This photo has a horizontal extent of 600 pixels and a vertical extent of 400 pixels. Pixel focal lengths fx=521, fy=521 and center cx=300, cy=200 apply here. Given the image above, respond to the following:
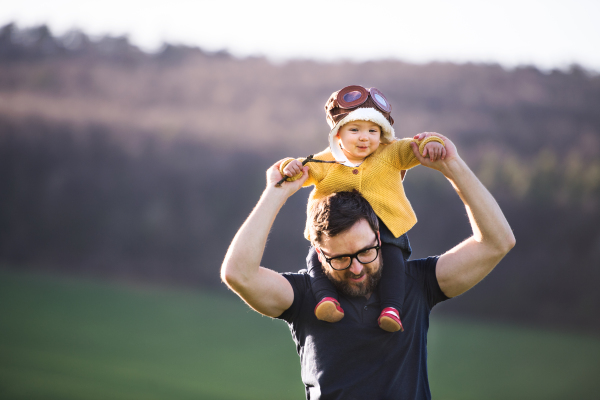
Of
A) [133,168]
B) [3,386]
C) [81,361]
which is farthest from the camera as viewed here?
[133,168]

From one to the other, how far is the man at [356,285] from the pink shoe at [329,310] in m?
0.04

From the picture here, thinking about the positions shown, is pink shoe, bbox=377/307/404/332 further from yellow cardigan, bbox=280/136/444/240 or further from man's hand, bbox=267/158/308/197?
man's hand, bbox=267/158/308/197

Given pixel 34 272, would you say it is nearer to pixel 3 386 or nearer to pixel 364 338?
pixel 3 386

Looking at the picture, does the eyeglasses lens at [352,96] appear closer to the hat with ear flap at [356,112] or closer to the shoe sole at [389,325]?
the hat with ear flap at [356,112]

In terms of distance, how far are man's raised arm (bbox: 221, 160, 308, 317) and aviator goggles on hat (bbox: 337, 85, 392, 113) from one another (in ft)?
1.14

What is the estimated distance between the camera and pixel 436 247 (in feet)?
32.8

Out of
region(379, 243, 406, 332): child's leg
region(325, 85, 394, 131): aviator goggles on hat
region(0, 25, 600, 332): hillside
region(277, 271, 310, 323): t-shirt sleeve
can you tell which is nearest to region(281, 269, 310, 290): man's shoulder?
region(277, 271, 310, 323): t-shirt sleeve

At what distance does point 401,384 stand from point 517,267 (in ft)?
28.4

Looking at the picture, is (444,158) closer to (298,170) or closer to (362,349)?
(298,170)

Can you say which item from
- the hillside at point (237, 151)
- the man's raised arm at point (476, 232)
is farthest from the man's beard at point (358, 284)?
the hillside at point (237, 151)

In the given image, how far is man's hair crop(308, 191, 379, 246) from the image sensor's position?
5.44 feet

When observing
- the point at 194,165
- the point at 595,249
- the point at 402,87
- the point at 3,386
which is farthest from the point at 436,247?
the point at 3,386

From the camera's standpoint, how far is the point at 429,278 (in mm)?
1777

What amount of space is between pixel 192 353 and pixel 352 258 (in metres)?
6.52
